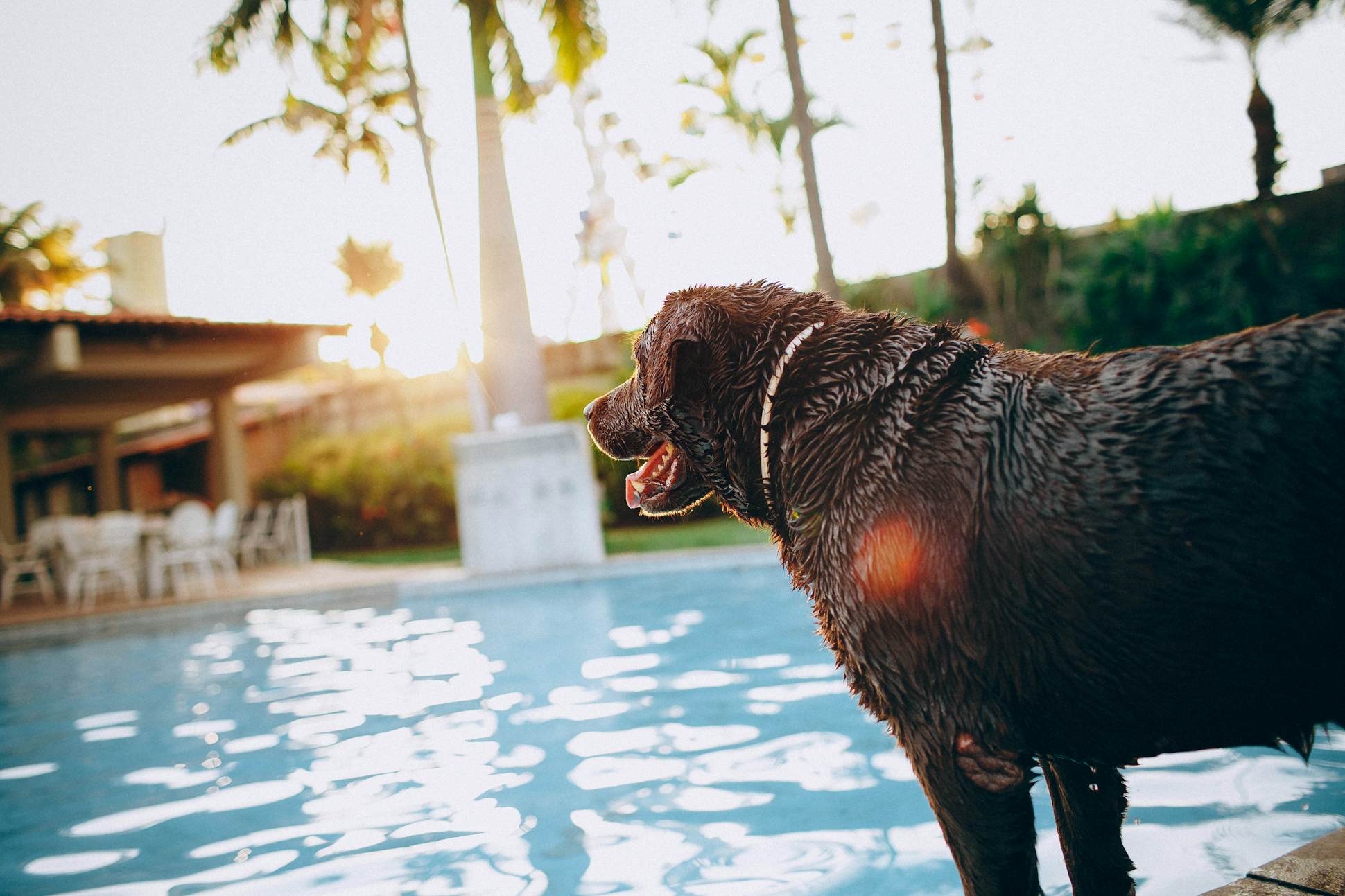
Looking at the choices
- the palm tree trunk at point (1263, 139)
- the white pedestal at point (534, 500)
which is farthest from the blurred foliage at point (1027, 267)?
the white pedestal at point (534, 500)

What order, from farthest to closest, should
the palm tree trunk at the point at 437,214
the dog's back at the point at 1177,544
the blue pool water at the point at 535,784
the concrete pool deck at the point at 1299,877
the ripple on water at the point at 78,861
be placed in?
the palm tree trunk at the point at 437,214 < the ripple on water at the point at 78,861 < the blue pool water at the point at 535,784 < the concrete pool deck at the point at 1299,877 < the dog's back at the point at 1177,544

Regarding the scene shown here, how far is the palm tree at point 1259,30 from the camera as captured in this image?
1305cm

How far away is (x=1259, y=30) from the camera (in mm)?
13430

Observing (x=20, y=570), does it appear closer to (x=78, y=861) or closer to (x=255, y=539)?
(x=255, y=539)

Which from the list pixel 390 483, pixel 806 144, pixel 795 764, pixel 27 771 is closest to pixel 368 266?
pixel 390 483

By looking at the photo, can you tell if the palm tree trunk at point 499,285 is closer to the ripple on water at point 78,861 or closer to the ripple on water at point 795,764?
the ripple on water at point 795,764

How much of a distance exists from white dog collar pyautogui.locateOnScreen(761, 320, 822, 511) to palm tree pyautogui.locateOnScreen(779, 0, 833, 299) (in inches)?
335

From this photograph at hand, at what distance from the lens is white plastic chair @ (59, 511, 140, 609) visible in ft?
43.2

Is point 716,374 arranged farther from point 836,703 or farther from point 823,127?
point 823,127

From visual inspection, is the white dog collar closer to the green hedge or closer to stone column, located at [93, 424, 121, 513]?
the green hedge

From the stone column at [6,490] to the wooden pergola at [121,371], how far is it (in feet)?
0.05

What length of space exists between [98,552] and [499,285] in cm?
697

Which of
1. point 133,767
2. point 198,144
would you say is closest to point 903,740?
point 133,767

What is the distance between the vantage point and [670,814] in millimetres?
3598
